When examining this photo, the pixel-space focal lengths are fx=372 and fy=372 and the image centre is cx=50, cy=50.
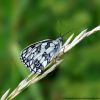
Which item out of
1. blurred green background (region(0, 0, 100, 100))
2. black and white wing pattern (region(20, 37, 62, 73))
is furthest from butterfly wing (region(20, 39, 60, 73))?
blurred green background (region(0, 0, 100, 100))

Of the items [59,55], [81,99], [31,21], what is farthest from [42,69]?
[31,21]

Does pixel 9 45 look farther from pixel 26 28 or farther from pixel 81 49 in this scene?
pixel 81 49

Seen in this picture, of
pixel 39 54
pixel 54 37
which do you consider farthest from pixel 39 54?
pixel 54 37

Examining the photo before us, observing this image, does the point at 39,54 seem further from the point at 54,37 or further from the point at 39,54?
the point at 54,37

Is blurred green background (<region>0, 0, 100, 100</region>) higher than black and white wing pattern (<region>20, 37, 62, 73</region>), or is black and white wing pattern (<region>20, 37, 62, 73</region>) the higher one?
blurred green background (<region>0, 0, 100, 100</region>)

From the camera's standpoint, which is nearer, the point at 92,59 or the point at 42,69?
the point at 42,69

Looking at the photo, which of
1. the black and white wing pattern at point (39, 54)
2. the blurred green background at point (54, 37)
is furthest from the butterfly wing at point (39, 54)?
the blurred green background at point (54, 37)

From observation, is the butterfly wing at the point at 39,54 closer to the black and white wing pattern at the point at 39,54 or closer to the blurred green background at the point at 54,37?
the black and white wing pattern at the point at 39,54

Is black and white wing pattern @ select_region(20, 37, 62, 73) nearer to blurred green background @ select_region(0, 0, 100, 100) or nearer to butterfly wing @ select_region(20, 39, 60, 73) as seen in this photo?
butterfly wing @ select_region(20, 39, 60, 73)
